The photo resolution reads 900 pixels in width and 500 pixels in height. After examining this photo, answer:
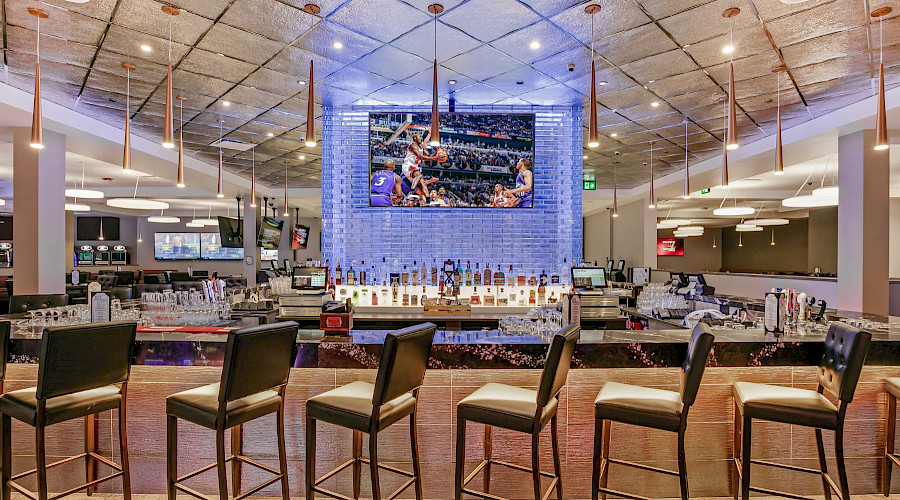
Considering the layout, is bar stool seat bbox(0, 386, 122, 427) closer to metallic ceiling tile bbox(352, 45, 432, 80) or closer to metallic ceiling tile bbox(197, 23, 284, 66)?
metallic ceiling tile bbox(197, 23, 284, 66)

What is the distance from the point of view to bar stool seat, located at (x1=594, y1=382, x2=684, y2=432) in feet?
7.36

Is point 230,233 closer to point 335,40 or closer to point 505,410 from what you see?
point 335,40

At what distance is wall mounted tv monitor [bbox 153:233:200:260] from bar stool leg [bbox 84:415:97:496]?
675 inches

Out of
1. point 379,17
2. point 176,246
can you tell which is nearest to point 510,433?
point 379,17

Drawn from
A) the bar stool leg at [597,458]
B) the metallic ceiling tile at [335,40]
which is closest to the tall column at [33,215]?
the metallic ceiling tile at [335,40]

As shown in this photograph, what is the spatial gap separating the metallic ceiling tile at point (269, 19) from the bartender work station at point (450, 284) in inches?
1.1

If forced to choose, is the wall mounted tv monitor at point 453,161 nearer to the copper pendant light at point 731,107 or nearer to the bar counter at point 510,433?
the copper pendant light at point 731,107

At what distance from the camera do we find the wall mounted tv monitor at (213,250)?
725 inches

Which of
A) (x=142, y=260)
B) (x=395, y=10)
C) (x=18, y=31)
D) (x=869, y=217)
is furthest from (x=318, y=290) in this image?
(x=142, y=260)

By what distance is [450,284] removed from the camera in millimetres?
5551

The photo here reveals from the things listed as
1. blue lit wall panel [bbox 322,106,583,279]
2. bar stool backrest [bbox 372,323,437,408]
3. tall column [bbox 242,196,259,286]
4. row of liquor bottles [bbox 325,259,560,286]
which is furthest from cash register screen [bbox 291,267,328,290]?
tall column [bbox 242,196,259,286]

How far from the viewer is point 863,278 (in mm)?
5832

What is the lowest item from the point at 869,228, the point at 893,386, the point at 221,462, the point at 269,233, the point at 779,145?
the point at 221,462

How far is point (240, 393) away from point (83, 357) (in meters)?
0.81
